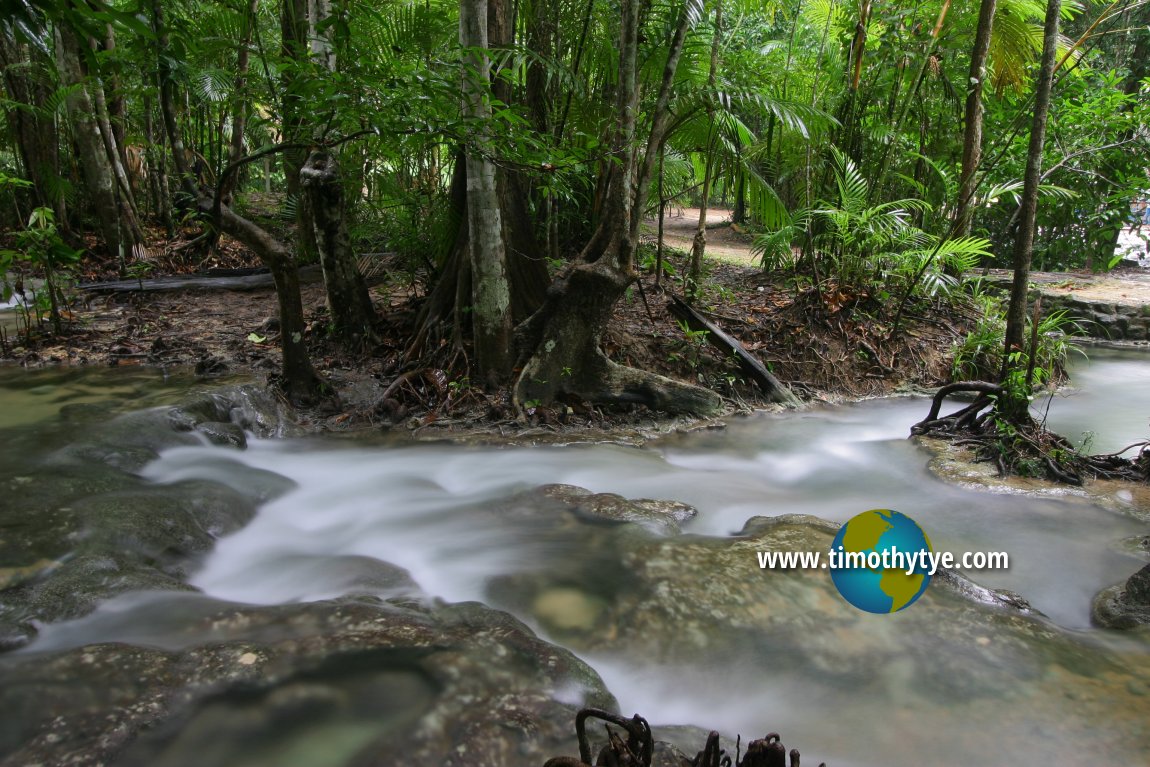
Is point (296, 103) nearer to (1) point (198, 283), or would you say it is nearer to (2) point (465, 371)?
(2) point (465, 371)

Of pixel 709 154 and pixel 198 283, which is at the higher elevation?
pixel 709 154

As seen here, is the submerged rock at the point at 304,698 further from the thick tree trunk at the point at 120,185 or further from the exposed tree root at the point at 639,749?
the thick tree trunk at the point at 120,185

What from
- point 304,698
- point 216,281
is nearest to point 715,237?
point 216,281

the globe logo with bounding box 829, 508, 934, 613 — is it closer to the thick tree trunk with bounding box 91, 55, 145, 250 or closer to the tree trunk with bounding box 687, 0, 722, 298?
the tree trunk with bounding box 687, 0, 722, 298

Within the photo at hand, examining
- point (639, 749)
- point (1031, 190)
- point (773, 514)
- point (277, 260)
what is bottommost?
point (773, 514)

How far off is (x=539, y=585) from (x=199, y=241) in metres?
9.59

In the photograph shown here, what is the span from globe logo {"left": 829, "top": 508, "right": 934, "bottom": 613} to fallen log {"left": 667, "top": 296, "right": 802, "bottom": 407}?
323cm

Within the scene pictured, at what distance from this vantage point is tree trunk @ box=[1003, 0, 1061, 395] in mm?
4812

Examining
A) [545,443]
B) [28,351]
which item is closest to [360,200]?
[28,351]

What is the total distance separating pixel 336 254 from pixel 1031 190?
5.57 meters

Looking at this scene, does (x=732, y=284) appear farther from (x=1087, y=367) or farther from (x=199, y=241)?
(x=199, y=241)

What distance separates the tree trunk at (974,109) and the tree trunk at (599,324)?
313cm

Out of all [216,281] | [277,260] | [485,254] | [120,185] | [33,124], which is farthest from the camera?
[33,124]

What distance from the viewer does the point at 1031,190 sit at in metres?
5.03
